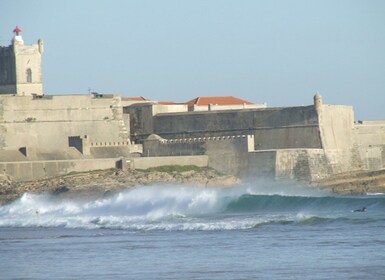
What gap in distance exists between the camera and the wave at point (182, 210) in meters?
35.1

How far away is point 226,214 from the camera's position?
1588 inches

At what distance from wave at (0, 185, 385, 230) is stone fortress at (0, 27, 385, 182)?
353 cm

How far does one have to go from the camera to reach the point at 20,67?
58500 millimetres

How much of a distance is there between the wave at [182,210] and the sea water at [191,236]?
4 cm

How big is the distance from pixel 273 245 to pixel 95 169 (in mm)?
25639

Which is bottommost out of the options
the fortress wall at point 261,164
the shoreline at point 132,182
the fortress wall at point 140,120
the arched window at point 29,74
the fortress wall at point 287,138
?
the shoreline at point 132,182

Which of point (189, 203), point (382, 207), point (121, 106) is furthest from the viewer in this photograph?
point (121, 106)

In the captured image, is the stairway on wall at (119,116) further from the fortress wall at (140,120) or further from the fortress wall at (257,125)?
the fortress wall at (257,125)

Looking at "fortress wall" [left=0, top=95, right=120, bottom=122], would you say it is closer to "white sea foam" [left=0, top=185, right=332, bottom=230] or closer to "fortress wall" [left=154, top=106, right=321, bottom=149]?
"fortress wall" [left=154, top=106, right=321, bottom=149]

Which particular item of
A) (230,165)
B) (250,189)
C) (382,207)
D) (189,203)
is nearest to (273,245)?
(382,207)

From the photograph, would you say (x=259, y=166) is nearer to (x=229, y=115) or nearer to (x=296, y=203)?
(x=229, y=115)

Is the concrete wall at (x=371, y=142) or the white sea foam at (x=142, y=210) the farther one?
the concrete wall at (x=371, y=142)

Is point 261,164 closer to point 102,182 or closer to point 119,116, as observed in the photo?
point 102,182

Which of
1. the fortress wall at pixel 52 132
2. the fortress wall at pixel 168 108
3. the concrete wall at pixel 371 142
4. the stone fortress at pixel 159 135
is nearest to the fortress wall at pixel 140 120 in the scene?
the stone fortress at pixel 159 135
